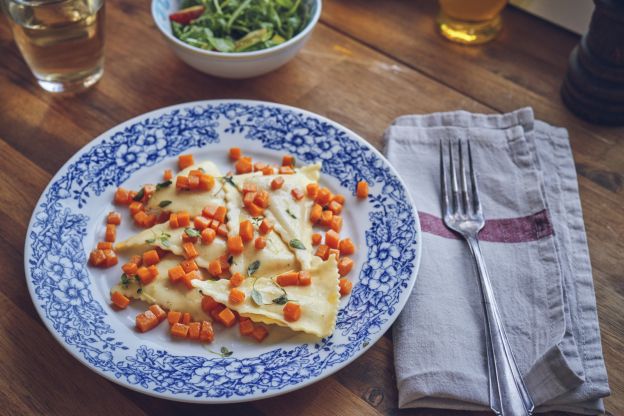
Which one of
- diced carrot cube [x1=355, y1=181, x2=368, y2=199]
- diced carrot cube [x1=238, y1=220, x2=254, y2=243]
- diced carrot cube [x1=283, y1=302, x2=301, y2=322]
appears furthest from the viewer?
diced carrot cube [x1=355, y1=181, x2=368, y2=199]

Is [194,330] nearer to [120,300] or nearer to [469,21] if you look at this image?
[120,300]

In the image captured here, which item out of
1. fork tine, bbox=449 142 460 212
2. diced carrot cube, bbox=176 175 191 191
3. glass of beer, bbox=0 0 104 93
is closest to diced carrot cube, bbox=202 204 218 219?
diced carrot cube, bbox=176 175 191 191

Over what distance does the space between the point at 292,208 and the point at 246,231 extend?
20cm

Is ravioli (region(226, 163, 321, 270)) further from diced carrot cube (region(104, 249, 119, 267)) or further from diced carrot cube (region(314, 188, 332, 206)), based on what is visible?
diced carrot cube (region(104, 249, 119, 267))

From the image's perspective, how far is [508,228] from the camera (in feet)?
8.25

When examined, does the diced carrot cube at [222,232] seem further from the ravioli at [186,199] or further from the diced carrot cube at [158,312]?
the diced carrot cube at [158,312]

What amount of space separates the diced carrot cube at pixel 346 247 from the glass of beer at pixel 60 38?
1.40 m

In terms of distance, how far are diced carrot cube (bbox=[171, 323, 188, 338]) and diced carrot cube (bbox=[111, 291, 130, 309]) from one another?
188mm

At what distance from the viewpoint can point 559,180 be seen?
2.72 metres

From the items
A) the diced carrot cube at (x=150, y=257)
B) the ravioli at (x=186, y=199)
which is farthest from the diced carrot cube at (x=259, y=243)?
the diced carrot cube at (x=150, y=257)

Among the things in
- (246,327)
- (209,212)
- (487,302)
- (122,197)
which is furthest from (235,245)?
(487,302)

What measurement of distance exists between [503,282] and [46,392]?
1.50 metres

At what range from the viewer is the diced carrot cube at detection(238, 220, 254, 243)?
7.51 feet

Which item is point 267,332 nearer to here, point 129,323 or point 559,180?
point 129,323
